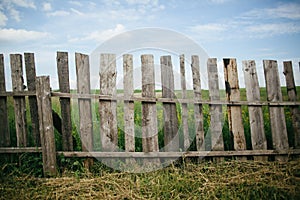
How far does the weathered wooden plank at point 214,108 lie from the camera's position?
202 inches

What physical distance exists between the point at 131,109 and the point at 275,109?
2.51 m

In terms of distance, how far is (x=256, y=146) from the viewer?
17.5 ft

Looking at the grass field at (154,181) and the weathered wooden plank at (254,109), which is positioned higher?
the weathered wooden plank at (254,109)

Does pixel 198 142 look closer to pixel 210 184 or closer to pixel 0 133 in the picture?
pixel 210 184

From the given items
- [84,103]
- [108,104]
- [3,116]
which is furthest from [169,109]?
[3,116]

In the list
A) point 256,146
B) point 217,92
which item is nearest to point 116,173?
point 217,92

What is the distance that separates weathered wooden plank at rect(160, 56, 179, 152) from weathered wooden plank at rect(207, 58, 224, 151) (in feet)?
2.06

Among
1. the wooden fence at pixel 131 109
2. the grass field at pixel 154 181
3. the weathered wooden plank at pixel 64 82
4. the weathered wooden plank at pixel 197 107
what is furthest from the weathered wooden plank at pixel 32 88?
the weathered wooden plank at pixel 197 107

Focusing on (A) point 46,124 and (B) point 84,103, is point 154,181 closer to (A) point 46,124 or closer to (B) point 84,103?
(B) point 84,103

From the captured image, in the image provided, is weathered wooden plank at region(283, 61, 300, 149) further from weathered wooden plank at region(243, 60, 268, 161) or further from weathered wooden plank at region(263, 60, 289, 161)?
weathered wooden plank at region(243, 60, 268, 161)

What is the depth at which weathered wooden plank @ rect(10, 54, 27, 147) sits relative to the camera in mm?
5141

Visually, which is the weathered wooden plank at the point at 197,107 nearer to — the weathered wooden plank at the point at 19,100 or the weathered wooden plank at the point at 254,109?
the weathered wooden plank at the point at 254,109

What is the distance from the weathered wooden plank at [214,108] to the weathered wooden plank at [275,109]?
935 mm

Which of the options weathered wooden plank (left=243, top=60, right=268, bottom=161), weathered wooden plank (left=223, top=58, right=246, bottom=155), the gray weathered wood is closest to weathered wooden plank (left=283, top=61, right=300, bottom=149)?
weathered wooden plank (left=243, top=60, right=268, bottom=161)
